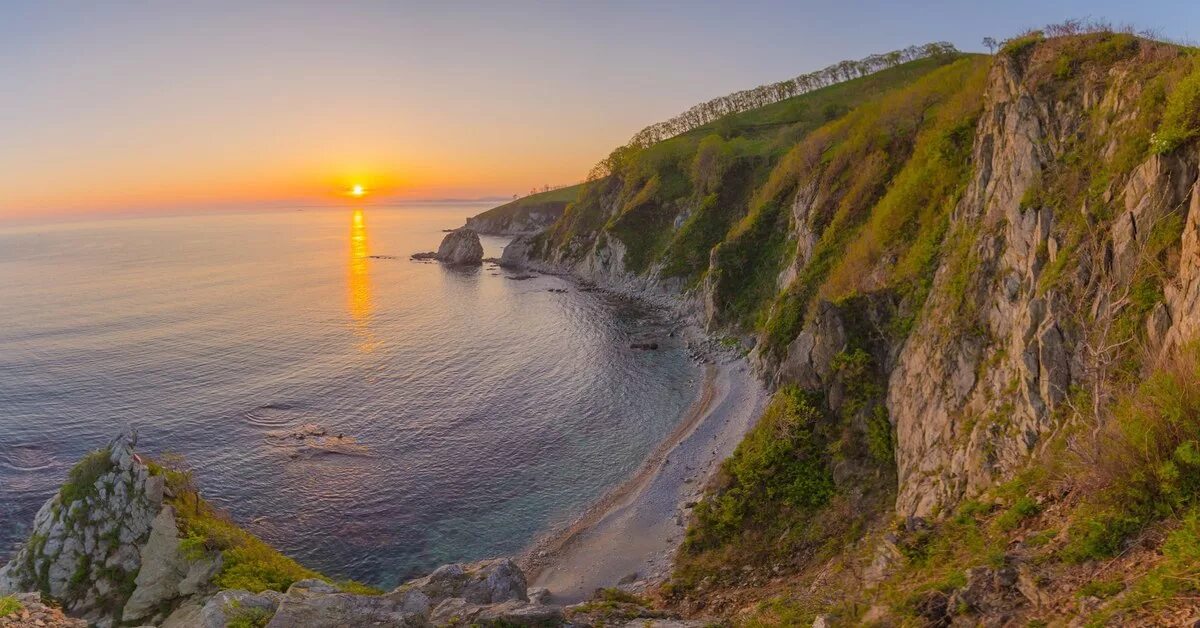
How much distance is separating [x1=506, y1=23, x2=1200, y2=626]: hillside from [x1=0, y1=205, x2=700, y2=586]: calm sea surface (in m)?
12.4

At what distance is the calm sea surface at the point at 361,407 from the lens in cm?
3003

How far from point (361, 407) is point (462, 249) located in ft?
284

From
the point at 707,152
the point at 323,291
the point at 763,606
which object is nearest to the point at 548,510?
the point at 763,606

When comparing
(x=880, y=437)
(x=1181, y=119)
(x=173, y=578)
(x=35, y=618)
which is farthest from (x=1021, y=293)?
(x=173, y=578)

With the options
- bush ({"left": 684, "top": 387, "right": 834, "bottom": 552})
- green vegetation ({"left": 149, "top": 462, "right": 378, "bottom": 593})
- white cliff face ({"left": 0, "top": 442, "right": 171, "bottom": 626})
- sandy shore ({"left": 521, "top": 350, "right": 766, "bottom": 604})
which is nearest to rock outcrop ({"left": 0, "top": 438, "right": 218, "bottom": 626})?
white cliff face ({"left": 0, "top": 442, "right": 171, "bottom": 626})

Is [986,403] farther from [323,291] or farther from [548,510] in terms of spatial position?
[323,291]

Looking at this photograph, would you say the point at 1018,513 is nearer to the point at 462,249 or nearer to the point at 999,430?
the point at 999,430

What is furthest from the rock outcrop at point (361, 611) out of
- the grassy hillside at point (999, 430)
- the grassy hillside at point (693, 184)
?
the grassy hillside at point (693, 184)

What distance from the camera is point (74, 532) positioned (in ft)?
66.2

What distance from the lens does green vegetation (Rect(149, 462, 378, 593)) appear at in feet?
58.9

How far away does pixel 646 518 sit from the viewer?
93.2ft

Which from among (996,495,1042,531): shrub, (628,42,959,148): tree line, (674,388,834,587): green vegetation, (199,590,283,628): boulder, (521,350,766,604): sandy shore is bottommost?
(521,350,766,604): sandy shore

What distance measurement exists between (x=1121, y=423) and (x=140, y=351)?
71.5m

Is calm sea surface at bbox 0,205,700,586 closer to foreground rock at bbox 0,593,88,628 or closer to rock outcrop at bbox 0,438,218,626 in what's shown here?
rock outcrop at bbox 0,438,218,626
